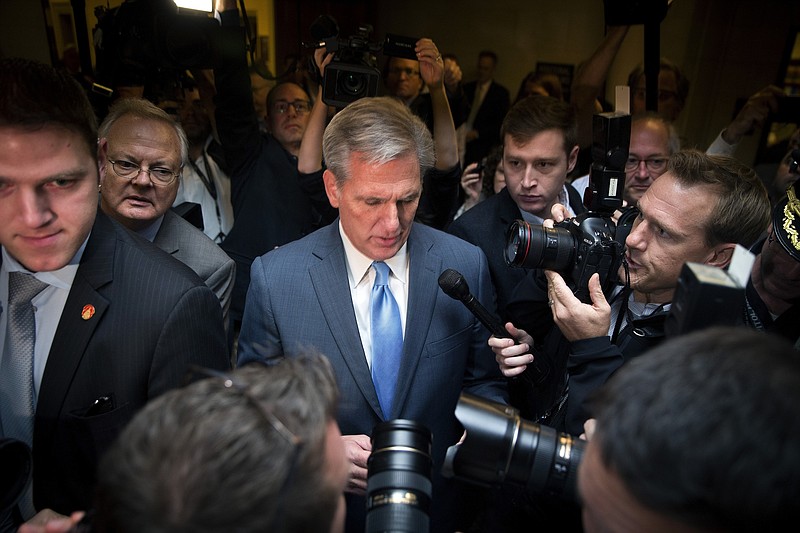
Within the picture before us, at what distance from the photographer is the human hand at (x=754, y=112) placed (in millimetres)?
3094

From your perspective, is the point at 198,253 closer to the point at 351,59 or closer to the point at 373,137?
the point at 373,137

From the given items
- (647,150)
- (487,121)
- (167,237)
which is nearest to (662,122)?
(647,150)

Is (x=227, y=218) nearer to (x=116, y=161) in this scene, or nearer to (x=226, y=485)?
(x=116, y=161)

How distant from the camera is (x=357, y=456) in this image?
1.54m

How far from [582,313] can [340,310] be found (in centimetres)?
70

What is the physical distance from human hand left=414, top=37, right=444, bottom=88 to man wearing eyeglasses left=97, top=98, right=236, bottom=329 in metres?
1.12

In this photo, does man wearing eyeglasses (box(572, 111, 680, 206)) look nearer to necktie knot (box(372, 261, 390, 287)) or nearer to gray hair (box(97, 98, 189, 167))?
necktie knot (box(372, 261, 390, 287))

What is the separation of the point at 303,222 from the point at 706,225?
6.04ft

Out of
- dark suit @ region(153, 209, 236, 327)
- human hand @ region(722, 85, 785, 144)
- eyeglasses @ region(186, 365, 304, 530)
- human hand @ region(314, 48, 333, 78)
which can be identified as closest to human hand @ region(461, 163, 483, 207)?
human hand @ region(314, 48, 333, 78)

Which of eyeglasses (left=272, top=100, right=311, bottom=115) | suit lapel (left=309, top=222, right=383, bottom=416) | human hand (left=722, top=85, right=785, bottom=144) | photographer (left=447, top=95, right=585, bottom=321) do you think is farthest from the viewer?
eyeglasses (left=272, top=100, right=311, bottom=115)

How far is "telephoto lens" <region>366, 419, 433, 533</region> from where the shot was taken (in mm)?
1056

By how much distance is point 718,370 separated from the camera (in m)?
0.75

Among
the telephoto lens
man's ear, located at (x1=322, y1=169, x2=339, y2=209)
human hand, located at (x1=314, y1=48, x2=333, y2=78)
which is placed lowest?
the telephoto lens

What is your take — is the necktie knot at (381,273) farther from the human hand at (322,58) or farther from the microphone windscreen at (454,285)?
the human hand at (322,58)
